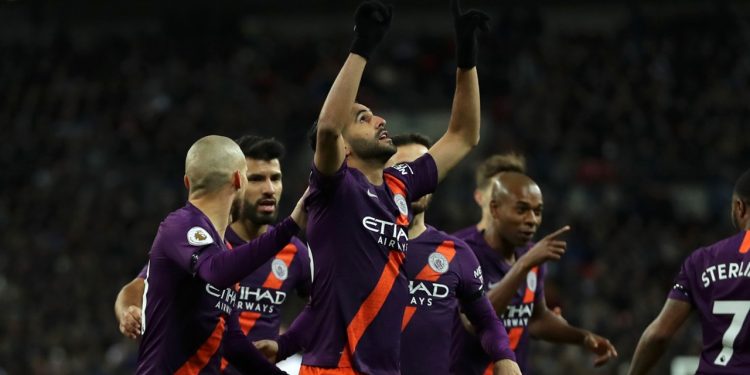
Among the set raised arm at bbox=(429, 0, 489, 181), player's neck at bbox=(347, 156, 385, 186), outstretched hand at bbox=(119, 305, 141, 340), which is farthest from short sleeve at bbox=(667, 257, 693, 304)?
outstretched hand at bbox=(119, 305, 141, 340)

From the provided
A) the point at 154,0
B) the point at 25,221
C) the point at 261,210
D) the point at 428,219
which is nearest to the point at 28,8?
the point at 154,0

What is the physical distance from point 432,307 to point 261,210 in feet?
4.03

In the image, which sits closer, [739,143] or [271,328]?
[271,328]

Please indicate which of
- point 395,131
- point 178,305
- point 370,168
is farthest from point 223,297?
point 395,131

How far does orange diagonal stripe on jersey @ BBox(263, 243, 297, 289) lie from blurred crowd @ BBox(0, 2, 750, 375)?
5930 mm

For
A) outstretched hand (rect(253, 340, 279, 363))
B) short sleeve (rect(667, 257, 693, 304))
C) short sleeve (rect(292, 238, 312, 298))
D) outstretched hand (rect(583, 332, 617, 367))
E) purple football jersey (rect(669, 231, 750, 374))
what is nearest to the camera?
purple football jersey (rect(669, 231, 750, 374))

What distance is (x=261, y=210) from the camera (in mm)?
6750

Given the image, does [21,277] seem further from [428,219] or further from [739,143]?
[739,143]

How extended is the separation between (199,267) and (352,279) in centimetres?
69

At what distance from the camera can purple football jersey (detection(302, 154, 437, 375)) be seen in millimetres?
5016

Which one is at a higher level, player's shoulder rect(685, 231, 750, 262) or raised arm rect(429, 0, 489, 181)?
raised arm rect(429, 0, 489, 181)

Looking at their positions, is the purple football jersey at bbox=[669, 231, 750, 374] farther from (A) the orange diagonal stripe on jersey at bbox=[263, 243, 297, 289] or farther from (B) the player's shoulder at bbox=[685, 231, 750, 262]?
(A) the orange diagonal stripe on jersey at bbox=[263, 243, 297, 289]

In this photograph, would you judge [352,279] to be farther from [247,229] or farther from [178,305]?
[247,229]

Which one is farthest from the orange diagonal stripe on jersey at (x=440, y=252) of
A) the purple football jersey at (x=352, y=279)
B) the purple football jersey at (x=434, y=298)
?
the purple football jersey at (x=352, y=279)
